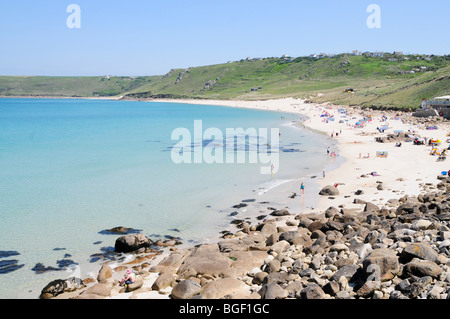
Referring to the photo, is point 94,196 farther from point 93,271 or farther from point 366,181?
point 366,181

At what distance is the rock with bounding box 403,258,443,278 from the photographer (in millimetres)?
9852

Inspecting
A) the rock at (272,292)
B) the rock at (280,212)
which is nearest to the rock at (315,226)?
the rock at (280,212)

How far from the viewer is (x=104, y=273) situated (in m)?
14.2

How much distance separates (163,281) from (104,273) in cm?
302

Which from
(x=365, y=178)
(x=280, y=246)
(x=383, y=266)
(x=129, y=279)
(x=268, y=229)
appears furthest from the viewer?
(x=365, y=178)

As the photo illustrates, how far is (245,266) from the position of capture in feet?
44.6

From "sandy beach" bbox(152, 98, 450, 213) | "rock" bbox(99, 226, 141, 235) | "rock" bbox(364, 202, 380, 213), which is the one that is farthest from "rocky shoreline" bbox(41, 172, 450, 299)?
"sandy beach" bbox(152, 98, 450, 213)

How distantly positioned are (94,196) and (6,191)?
7.80m

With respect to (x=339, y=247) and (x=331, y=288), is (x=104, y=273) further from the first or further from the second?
(x=339, y=247)

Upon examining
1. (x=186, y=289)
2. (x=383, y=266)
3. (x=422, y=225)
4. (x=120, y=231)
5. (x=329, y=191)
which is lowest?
(x=120, y=231)

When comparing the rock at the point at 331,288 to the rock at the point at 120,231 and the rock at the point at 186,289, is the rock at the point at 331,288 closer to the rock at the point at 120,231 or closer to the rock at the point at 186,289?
the rock at the point at 186,289

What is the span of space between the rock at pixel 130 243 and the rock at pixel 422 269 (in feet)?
37.7

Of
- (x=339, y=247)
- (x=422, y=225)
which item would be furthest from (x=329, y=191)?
(x=339, y=247)
